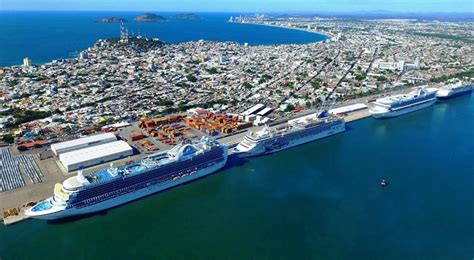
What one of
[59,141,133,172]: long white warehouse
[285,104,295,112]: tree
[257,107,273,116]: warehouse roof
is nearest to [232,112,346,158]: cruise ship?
[257,107,273,116]: warehouse roof

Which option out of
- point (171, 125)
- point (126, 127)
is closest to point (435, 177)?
point (171, 125)

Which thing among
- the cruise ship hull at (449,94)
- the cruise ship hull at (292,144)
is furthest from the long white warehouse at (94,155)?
the cruise ship hull at (449,94)

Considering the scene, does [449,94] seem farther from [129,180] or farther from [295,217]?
[129,180]

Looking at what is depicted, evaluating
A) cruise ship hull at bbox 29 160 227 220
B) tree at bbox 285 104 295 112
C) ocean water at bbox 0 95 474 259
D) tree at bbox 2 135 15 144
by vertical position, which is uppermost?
tree at bbox 285 104 295 112

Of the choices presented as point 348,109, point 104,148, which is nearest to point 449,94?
point 348,109

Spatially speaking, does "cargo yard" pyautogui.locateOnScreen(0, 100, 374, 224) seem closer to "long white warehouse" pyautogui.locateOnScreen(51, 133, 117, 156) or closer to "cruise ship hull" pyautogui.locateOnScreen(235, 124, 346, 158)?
"long white warehouse" pyautogui.locateOnScreen(51, 133, 117, 156)

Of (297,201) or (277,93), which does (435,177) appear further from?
(277,93)
